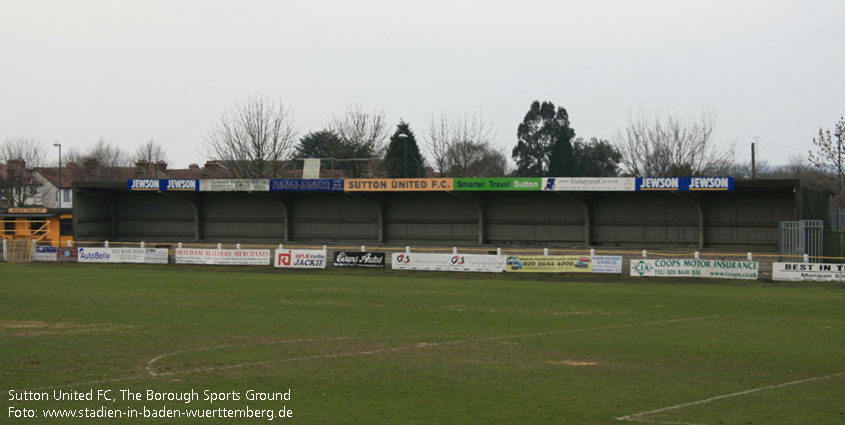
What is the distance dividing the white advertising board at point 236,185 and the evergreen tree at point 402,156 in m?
21.5

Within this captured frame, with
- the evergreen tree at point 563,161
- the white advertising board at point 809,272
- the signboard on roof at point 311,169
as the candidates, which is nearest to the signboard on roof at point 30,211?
the signboard on roof at point 311,169

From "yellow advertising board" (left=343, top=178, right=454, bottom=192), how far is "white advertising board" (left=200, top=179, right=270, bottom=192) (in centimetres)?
544

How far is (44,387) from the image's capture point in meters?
12.5

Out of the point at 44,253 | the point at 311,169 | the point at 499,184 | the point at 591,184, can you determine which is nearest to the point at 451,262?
the point at 499,184

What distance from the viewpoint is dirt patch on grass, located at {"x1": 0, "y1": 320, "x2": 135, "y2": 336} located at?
18547 millimetres

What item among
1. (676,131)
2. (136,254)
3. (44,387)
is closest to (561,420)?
(44,387)

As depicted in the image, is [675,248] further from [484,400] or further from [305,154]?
[305,154]

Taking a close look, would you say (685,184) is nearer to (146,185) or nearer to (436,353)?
(436,353)

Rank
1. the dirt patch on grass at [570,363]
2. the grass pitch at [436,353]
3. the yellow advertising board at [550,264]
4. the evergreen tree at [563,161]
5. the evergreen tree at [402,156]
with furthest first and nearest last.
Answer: the evergreen tree at [563,161], the evergreen tree at [402,156], the yellow advertising board at [550,264], the dirt patch on grass at [570,363], the grass pitch at [436,353]

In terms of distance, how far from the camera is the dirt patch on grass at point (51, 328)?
1855 cm

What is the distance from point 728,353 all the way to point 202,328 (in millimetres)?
12987

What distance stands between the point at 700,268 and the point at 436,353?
21.6 m

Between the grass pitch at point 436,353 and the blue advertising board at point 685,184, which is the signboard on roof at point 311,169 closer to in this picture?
the grass pitch at point 436,353

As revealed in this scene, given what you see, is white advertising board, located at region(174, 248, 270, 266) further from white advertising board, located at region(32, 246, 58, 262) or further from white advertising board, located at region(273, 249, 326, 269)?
white advertising board, located at region(32, 246, 58, 262)
